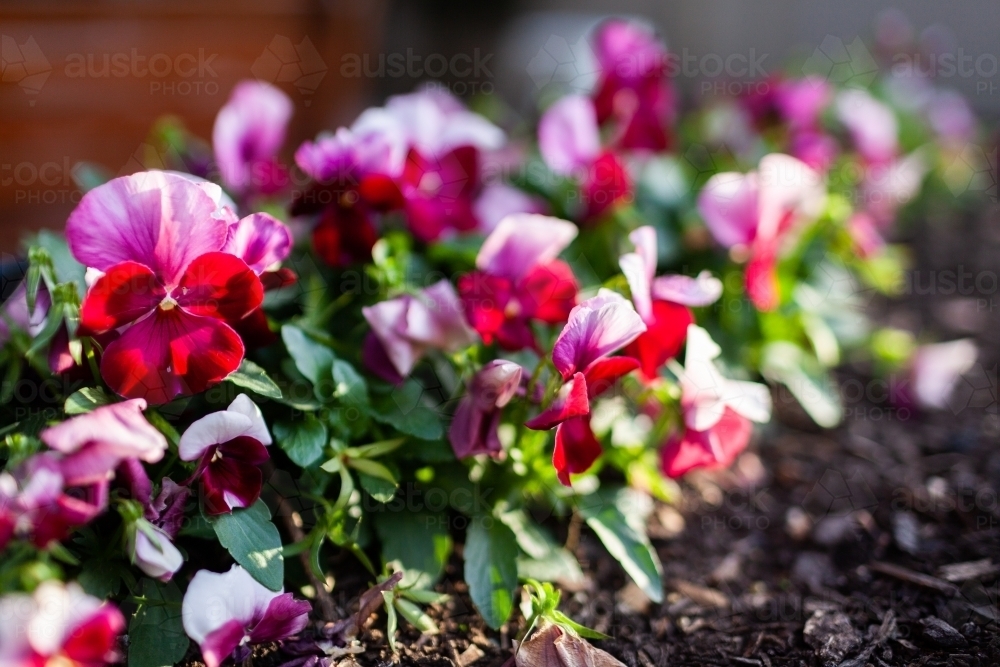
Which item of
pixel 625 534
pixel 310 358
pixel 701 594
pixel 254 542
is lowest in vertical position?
pixel 701 594

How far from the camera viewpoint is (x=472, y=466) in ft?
3.68

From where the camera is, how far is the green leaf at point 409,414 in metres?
1.02

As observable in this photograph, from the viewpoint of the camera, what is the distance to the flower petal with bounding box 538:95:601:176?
1.44 metres

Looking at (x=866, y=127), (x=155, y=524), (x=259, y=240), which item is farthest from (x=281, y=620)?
(x=866, y=127)

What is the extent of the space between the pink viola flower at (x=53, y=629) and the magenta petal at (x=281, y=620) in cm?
18

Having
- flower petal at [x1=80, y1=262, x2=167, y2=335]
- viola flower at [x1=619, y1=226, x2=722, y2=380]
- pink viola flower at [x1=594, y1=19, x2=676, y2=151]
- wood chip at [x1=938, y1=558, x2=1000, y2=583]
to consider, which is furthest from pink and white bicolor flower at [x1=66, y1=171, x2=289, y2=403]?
wood chip at [x1=938, y1=558, x2=1000, y2=583]

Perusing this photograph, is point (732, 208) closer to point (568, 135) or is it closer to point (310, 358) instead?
point (568, 135)

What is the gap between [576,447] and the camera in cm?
95

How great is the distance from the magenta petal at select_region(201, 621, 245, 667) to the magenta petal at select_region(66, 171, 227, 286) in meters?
0.35

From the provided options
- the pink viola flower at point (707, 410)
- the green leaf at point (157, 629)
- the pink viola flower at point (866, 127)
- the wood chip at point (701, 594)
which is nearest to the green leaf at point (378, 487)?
the green leaf at point (157, 629)

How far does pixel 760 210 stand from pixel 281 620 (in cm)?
87

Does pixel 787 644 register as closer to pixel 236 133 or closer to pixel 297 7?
pixel 236 133

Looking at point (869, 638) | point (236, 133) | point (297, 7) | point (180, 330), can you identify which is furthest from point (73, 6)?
point (869, 638)

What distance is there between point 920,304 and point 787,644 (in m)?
1.27
